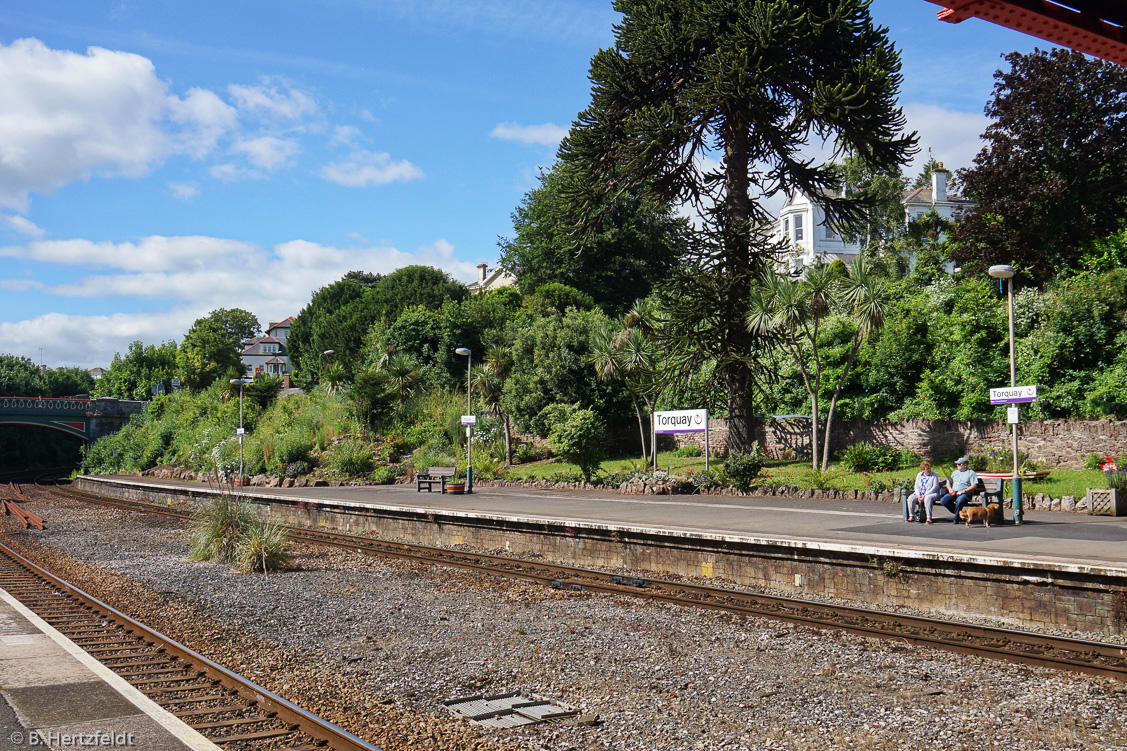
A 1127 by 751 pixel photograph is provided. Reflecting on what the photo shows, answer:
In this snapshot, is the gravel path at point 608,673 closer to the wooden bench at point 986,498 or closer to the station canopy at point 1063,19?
the station canopy at point 1063,19

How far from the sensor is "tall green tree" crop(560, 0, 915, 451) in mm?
22891

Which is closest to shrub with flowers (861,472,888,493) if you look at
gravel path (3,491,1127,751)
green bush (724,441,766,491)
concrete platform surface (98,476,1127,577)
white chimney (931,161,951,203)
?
concrete platform surface (98,476,1127,577)

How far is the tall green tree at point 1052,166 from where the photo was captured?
84.0ft

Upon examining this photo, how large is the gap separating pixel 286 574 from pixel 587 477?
1503 centimetres

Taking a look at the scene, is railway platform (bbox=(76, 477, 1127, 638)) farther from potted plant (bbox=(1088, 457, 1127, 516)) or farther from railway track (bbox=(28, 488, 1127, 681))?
railway track (bbox=(28, 488, 1127, 681))

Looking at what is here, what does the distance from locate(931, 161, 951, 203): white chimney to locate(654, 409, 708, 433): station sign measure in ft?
151

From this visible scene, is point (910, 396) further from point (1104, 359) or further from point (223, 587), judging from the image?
point (223, 587)

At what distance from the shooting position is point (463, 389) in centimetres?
4634

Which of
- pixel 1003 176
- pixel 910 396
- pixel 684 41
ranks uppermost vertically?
pixel 684 41

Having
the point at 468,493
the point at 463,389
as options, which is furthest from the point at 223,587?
the point at 463,389

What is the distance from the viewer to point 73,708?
21.7 ft

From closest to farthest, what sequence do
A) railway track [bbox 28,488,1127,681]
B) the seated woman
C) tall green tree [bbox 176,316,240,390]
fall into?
railway track [bbox 28,488,1127,681] → the seated woman → tall green tree [bbox 176,316,240,390]

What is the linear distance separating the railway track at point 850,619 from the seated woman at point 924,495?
16.1ft

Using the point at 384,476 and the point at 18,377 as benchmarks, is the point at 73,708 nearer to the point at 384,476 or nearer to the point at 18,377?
the point at 384,476
